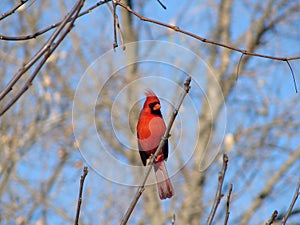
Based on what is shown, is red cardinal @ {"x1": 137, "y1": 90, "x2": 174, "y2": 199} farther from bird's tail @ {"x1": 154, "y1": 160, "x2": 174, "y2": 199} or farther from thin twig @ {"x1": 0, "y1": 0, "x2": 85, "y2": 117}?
thin twig @ {"x1": 0, "y1": 0, "x2": 85, "y2": 117}

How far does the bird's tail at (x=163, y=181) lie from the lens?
7.16ft

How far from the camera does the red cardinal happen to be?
1986 mm

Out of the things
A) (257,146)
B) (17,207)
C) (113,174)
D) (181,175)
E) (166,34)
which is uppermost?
(166,34)

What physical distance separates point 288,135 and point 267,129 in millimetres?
300

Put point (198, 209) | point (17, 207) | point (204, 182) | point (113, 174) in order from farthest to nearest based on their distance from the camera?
point (204, 182) → point (198, 209) → point (17, 207) → point (113, 174)

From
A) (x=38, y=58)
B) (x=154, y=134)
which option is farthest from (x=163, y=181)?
(x=38, y=58)

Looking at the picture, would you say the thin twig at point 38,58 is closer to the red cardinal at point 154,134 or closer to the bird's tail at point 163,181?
the red cardinal at point 154,134

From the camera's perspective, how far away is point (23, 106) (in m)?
8.74

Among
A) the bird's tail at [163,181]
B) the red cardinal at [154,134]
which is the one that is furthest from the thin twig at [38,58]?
the bird's tail at [163,181]

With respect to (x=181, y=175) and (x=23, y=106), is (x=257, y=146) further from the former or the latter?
(x=23, y=106)

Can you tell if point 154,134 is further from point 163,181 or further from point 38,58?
point 38,58

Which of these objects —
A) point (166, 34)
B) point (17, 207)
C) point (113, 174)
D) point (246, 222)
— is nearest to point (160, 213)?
point (246, 222)

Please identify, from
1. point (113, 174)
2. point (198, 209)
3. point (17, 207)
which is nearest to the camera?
point (113, 174)

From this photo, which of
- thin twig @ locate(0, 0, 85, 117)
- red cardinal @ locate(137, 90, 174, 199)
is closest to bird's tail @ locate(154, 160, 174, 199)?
red cardinal @ locate(137, 90, 174, 199)
